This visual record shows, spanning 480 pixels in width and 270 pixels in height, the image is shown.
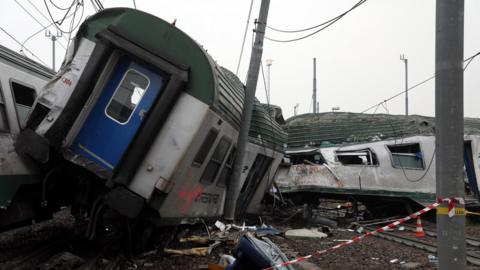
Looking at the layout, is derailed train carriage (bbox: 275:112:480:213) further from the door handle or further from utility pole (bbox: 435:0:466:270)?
utility pole (bbox: 435:0:466:270)

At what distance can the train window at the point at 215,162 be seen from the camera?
25.4ft

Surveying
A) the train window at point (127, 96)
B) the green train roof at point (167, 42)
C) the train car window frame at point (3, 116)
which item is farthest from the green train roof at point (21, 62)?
the train window at point (127, 96)

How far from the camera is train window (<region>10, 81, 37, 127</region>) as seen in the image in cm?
733

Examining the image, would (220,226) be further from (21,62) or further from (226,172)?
(21,62)

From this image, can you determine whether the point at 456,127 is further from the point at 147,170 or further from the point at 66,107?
the point at 66,107

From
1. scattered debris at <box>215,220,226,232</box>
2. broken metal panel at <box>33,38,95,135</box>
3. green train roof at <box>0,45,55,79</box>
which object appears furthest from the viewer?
scattered debris at <box>215,220,226,232</box>

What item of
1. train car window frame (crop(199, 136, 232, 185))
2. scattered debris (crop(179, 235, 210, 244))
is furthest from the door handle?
scattered debris (crop(179, 235, 210, 244))

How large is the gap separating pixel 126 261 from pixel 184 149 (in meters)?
2.03

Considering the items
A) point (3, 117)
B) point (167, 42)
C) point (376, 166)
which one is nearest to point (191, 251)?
point (167, 42)

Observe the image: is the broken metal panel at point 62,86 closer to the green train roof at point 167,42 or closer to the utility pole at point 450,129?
the green train roof at point 167,42

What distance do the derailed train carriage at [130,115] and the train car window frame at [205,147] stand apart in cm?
2

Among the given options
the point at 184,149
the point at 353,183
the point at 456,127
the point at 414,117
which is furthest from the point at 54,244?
the point at 414,117

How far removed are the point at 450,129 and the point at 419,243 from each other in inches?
290

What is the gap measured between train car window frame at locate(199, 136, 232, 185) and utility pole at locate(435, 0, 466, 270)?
3834 mm
